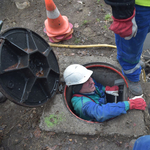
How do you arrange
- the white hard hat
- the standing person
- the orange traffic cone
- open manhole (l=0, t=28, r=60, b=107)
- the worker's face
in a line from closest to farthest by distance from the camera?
the standing person → open manhole (l=0, t=28, r=60, b=107) → the white hard hat → the worker's face → the orange traffic cone

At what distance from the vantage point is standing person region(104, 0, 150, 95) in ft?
5.54

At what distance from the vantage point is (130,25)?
1861mm

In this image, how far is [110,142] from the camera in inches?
97.3

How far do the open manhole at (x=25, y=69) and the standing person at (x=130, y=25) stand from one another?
1384 mm

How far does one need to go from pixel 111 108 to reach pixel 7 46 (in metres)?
2.04

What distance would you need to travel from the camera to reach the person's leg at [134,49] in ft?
6.44

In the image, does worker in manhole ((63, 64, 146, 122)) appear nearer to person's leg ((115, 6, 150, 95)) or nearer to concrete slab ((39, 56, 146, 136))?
concrete slab ((39, 56, 146, 136))

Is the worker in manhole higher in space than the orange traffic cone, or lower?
lower

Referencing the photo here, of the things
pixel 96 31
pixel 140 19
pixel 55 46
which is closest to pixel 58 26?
pixel 55 46

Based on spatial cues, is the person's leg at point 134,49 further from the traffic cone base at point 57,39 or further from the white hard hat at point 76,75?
the traffic cone base at point 57,39

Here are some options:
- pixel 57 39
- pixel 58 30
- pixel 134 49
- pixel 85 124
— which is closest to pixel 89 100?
pixel 85 124

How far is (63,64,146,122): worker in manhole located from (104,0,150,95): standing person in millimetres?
716

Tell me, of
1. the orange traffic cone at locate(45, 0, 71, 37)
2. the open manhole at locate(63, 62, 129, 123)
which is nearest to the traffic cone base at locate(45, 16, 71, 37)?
the orange traffic cone at locate(45, 0, 71, 37)

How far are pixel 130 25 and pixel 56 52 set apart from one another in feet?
7.42
